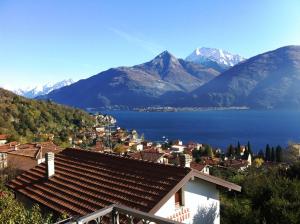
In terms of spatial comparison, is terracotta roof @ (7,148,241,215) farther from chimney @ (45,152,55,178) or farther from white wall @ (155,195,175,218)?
white wall @ (155,195,175,218)

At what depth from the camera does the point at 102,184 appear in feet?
42.9

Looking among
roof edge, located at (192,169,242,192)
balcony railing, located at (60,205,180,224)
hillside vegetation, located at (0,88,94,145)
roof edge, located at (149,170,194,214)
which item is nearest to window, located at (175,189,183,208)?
roof edge, located at (149,170,194,214)

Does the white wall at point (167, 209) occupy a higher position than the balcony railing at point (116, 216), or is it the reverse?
the balcony railing at point (116, 216)

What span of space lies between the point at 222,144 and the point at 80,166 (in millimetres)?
121999

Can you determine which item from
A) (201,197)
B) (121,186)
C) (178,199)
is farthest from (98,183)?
(201,197)

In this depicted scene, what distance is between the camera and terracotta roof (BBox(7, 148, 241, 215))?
1155 centimetres

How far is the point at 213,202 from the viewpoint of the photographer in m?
13.7

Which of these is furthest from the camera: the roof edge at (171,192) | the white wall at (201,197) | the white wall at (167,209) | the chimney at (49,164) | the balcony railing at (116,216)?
the chimney at (49,164)

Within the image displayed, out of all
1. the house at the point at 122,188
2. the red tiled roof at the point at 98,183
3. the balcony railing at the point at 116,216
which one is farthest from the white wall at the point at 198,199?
the balcony railing at the point at 116,216

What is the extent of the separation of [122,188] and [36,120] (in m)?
76.6

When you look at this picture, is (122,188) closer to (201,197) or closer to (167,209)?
(167,209)

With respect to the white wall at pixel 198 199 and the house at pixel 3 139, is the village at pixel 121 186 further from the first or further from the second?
the house at pixel 3 139

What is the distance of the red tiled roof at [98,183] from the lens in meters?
11.7

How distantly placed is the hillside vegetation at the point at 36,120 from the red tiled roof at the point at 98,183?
47908 millimetres
